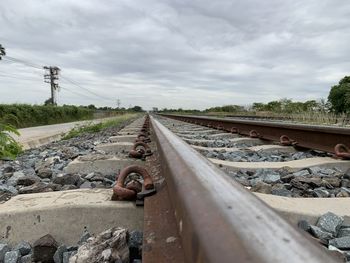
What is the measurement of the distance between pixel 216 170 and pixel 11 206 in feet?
3.56

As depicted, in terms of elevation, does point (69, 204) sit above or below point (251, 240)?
below

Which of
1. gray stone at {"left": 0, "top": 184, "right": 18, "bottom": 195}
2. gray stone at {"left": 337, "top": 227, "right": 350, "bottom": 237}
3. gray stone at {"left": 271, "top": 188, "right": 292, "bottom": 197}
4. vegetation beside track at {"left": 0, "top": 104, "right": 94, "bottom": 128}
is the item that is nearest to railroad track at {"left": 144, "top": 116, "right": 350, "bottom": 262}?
gray stone at {"left": 337, "top": 227, "right": 350, "bottom": 237}

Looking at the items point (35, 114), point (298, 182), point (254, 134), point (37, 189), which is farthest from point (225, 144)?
point (35, 114)

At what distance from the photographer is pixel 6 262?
157 cm

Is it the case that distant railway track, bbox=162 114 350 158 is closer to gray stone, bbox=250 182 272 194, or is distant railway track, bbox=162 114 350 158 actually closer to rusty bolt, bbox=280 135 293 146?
rusty bolt, bbox=280 135 293 146

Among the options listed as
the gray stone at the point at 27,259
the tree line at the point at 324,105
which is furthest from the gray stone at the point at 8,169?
the tree line at the point at 324,105

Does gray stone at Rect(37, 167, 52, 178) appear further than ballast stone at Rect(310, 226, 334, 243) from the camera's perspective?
Yes

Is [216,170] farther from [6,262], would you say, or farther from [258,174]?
[258,174]

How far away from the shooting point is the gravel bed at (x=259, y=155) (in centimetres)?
407

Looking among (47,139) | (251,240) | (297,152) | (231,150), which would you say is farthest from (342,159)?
(47,139)

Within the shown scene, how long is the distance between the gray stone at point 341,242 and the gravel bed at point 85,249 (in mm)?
692

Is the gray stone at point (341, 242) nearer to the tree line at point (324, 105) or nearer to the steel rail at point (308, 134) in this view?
the steel rail at point (308, 134)

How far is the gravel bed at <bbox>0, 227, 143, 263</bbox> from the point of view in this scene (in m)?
1.36

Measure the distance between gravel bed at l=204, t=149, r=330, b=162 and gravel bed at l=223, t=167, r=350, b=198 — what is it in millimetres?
883
